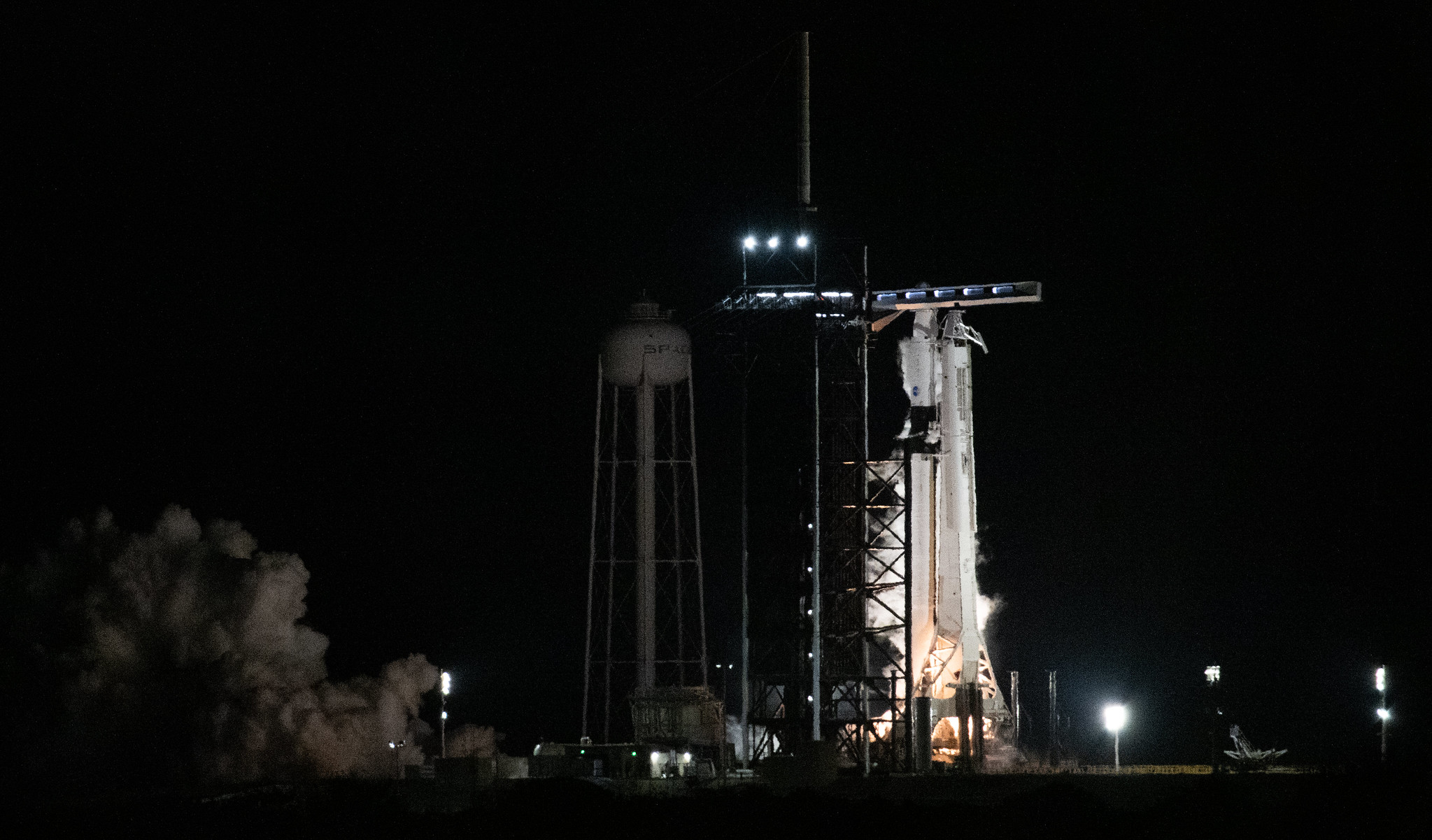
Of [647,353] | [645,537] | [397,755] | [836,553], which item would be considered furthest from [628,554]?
[397,755]

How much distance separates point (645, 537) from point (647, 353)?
4462 mm

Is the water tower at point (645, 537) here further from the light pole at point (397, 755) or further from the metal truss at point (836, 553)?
the light pole at point (397, 755)

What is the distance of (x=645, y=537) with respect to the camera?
56.9 metres

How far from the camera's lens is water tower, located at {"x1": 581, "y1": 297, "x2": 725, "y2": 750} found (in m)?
55.2

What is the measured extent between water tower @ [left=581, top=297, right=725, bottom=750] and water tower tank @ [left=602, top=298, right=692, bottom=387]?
0.06 ft

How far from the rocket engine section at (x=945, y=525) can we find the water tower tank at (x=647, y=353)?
5.52 m

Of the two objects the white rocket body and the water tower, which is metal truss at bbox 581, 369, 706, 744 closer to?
the water tower

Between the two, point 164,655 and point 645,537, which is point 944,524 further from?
point 164,655

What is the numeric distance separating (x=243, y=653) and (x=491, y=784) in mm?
11454

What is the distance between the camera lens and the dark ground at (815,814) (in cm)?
3844

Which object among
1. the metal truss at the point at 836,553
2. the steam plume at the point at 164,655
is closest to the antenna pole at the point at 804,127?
the metal truss at the point at 836,553

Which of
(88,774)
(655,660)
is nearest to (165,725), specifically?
(88,774)

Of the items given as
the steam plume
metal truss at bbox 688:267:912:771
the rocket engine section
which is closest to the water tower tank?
metal truss at bbox 688:267:912:771

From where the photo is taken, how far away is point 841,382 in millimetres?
53844
